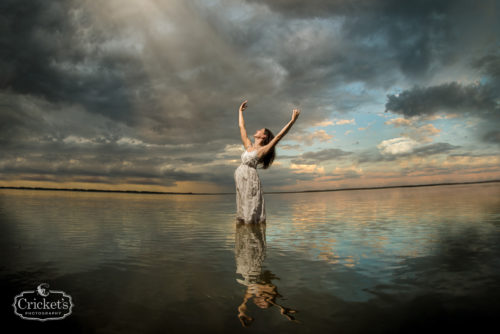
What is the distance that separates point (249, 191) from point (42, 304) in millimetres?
7857

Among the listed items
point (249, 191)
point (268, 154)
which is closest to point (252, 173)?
point (249, 191)

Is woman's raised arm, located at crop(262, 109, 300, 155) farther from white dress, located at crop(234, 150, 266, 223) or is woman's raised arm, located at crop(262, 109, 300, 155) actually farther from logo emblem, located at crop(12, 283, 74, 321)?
logo emblem, located at crop(12, 283, 74, 321)

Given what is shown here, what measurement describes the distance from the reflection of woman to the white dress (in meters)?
2.74

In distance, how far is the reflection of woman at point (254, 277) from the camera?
3258 mm

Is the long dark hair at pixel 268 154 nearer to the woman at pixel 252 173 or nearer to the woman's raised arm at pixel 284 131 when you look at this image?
the woman at pixel 252 173

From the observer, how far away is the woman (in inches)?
436

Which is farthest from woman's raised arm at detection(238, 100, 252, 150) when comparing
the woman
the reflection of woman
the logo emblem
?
the logo emblem

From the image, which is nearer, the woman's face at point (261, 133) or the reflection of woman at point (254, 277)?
the reflection of woman at point (254, 277)

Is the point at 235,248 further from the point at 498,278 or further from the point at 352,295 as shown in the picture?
the point at 498,278

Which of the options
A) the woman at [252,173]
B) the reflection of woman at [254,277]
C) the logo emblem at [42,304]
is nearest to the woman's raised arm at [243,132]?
the woman at [252,173]

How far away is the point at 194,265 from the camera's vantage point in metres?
A: 5.27

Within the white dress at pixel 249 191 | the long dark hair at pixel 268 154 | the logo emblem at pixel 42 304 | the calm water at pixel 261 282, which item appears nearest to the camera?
the calm water at pixel 261 282

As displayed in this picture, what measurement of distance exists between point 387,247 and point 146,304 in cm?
550

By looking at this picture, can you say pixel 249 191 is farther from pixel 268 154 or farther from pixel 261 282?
pixel 261 282
